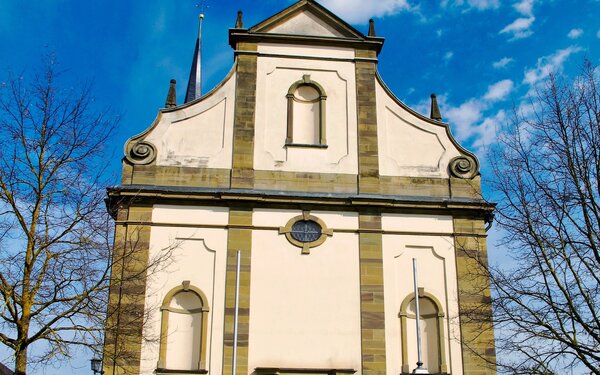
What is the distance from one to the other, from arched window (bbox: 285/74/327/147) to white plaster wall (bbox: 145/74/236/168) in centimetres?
161

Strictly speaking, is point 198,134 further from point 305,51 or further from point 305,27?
point 305,27

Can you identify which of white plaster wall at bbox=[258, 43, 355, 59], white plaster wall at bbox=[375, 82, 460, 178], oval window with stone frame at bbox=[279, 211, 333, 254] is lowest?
oval window with stone frame at bbox=[279, 211, 333, 254]

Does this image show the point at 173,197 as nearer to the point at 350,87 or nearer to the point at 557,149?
the point at 350,87

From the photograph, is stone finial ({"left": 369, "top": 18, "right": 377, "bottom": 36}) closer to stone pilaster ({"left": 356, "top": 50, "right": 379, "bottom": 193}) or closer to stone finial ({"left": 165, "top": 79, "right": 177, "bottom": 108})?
stone pilaster ({"left": 356, "top": 50, "right": 379, "bottom": 193})

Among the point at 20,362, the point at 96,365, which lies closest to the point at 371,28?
the point at 96,365

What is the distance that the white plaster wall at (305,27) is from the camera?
2009cm

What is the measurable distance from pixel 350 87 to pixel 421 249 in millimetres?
4923

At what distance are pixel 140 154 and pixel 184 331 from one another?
15.2 ft

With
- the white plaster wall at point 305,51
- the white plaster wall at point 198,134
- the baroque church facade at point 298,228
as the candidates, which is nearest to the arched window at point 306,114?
the baroque church facade at point 298,228

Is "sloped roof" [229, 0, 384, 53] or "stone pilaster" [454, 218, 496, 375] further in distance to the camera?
"sloped roof" [229, 0, 384, 53]

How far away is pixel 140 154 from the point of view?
18.1m

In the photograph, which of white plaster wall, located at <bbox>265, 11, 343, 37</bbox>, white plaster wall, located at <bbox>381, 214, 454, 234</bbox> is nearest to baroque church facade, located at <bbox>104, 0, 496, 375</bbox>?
white plaster wall, located at <bbox>381, 214, 454, 234</bbox>

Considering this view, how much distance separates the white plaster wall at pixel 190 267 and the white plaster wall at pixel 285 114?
212 cm

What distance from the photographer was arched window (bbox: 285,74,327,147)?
18.9 metres
